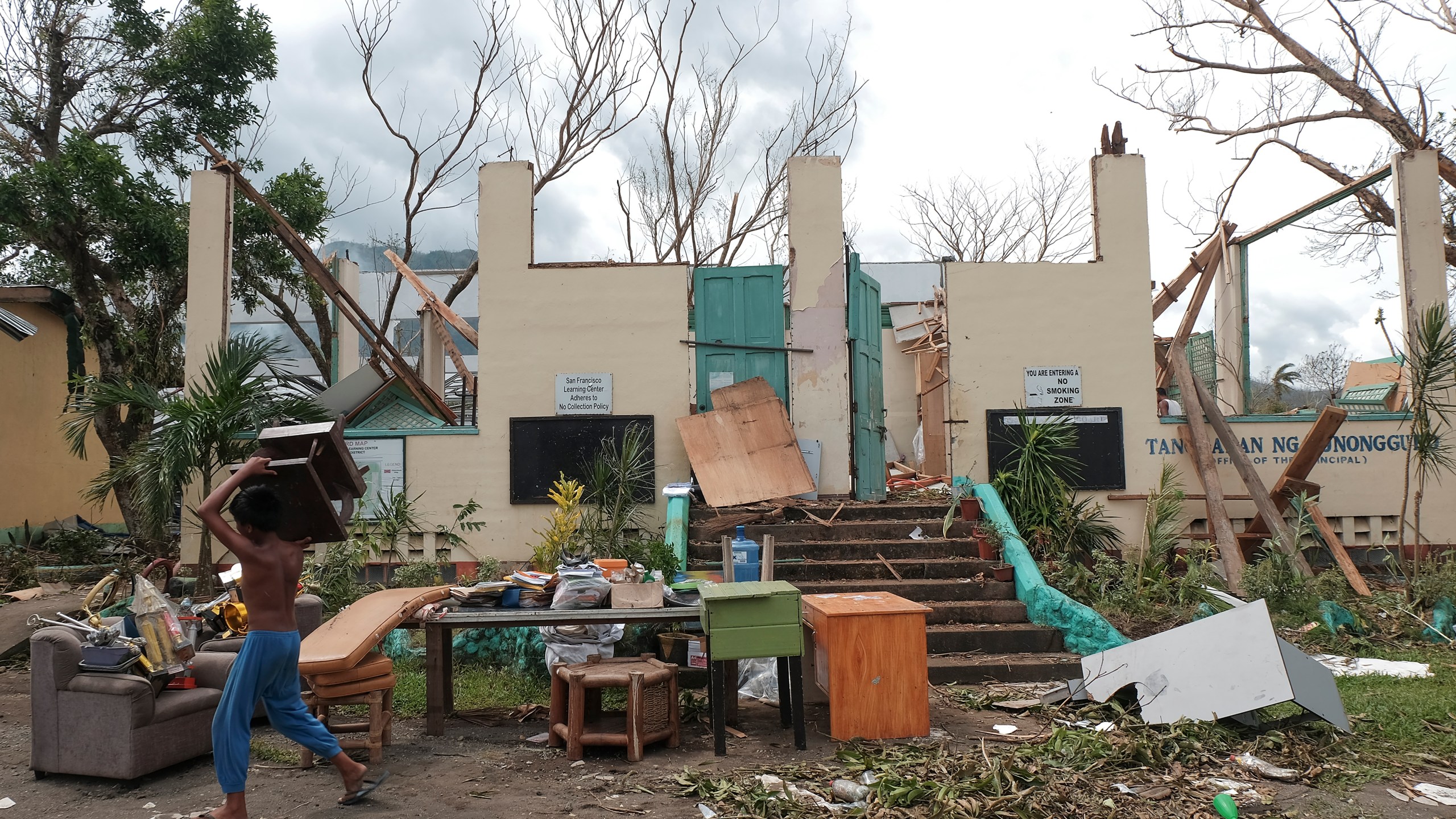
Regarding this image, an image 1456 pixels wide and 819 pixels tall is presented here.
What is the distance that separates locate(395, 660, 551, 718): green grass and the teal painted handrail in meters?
4.09

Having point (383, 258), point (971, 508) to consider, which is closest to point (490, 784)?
point (971, 508)

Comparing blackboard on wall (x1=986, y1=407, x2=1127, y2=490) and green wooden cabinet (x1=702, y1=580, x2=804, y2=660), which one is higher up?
blackboard on wall (x1=986, y1=407, x2=1127, y2=490)

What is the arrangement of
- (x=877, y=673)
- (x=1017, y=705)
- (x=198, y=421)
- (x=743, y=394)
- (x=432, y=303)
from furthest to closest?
1. (x=432, y=303)
2. (x=743, y=394)
3. (x=198, y=421)
4. (x=1017, y=705)
5. (x=877, y=673)

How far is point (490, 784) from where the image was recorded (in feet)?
17.2

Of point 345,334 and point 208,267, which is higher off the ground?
point 208,267

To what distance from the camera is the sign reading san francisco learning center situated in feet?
37.4

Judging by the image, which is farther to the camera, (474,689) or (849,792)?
(474,689)

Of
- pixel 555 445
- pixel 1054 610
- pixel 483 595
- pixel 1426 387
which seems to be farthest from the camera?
pixel 555 445

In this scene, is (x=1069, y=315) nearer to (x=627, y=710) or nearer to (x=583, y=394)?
(x=583, y=394)

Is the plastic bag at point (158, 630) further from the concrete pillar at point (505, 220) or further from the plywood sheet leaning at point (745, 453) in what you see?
the concrete pillar at point (505, 220)

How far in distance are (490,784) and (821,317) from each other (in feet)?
23.5

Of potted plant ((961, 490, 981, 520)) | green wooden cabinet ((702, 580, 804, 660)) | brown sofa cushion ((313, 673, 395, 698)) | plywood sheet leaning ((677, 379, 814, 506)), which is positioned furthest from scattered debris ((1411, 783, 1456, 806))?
plywood sheet leaning ((677, 379, 814, 506))

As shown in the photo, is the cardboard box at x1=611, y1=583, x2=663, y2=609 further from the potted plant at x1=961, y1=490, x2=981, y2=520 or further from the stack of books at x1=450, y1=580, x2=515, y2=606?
the potted plant at x1=961, y1=490, x2=981, y2=520

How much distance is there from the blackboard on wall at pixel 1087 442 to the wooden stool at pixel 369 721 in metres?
7.60
